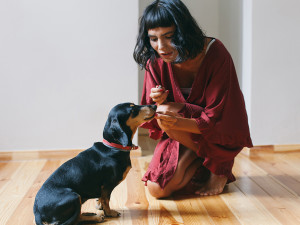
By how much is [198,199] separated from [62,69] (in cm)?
137

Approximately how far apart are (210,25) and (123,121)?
2.14m

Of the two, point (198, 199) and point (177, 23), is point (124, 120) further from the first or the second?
point (198, 199)

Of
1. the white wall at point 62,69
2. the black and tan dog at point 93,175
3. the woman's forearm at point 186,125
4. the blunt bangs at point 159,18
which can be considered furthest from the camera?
the white wall at point 62,69

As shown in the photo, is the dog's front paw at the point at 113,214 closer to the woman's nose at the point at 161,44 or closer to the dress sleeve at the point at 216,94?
the dress sleeve at the point at 216,94

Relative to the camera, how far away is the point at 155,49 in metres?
1.80

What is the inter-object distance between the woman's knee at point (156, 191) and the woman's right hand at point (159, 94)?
398mm

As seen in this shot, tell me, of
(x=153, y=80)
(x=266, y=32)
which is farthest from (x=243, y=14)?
(x=153, y=80)

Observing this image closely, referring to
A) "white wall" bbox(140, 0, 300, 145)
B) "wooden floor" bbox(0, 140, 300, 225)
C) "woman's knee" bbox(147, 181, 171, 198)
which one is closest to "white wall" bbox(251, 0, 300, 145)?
"white wall" bbox(140, 0, 300, 145)

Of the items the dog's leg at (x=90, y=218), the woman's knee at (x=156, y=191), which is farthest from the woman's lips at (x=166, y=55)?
the dog's leg at (x=90, y=218)

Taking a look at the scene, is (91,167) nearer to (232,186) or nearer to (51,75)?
(232,186)

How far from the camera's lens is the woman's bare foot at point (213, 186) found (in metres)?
1.95

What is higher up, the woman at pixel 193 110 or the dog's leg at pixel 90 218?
the woman at pixel 193 110

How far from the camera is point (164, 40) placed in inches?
68.4

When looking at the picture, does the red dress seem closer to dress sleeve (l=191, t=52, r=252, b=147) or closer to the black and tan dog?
dress sleeve (l=191, t=52, r=252, b=147)
